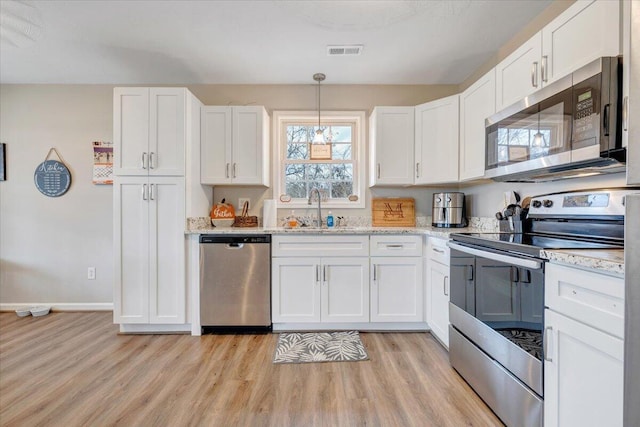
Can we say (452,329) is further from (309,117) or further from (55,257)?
(55,257)

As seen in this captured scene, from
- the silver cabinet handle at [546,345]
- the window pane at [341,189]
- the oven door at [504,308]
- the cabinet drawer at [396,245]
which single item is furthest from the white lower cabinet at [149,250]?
the silver cabinet handle at [546,345]

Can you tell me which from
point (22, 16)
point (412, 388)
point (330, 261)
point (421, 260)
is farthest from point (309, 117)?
point (412, 388)

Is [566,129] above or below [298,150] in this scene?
below

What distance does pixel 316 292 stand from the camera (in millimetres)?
2645

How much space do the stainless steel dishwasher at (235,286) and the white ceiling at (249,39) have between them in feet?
5.76

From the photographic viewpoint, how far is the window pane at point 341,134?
344 centimetres

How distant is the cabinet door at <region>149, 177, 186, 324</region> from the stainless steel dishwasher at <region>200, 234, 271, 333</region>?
0.67 feet

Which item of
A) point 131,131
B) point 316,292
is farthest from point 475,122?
point 131,131

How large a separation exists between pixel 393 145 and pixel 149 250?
254 centimetres

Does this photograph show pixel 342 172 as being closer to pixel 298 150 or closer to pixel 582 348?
pixel 298 150

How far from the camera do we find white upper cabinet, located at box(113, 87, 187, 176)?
2.62m

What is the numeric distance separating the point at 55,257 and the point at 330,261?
3.14 m

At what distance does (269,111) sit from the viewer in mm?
3336

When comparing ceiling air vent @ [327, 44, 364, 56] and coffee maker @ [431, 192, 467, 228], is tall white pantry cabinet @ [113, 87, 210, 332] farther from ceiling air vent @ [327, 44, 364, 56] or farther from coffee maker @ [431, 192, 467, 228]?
coffee maker @ [431, 192, 467, 228]
